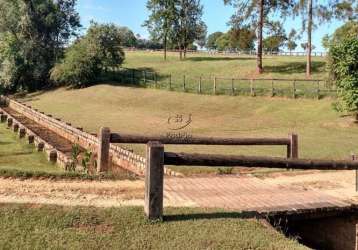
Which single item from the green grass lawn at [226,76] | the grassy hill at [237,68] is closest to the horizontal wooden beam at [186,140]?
the green grass lawn at [226,76]

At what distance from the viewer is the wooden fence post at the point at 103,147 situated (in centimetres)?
963

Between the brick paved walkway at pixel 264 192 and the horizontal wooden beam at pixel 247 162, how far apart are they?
72 cm

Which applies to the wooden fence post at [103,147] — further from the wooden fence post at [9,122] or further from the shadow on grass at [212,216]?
the wooden fence post at [9,122]

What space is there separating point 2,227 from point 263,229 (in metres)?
3.44

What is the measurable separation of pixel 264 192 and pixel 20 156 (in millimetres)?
10702

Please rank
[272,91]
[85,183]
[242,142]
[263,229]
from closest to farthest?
[263,229] → [85,183] → [242,142] → [272,91]

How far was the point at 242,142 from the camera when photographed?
376 inches

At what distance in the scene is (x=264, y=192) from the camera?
8164 mm

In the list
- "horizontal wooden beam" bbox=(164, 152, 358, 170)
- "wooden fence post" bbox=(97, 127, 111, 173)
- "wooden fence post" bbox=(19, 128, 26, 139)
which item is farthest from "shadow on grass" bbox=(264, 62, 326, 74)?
"horizontal wooden beam" bbox=(164, 152, 358, 170)

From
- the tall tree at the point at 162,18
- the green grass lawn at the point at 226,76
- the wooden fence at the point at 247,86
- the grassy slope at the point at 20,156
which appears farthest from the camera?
the tall tree at the point at 162,18

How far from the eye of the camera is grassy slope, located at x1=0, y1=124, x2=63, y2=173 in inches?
555

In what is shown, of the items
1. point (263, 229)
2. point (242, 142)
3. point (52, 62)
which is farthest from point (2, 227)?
point (52, 62)

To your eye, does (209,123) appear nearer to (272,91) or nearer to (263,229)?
(272,91)

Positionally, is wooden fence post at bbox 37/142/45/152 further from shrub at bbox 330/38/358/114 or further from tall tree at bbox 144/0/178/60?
tall tree at bbox 144/0/178/60
